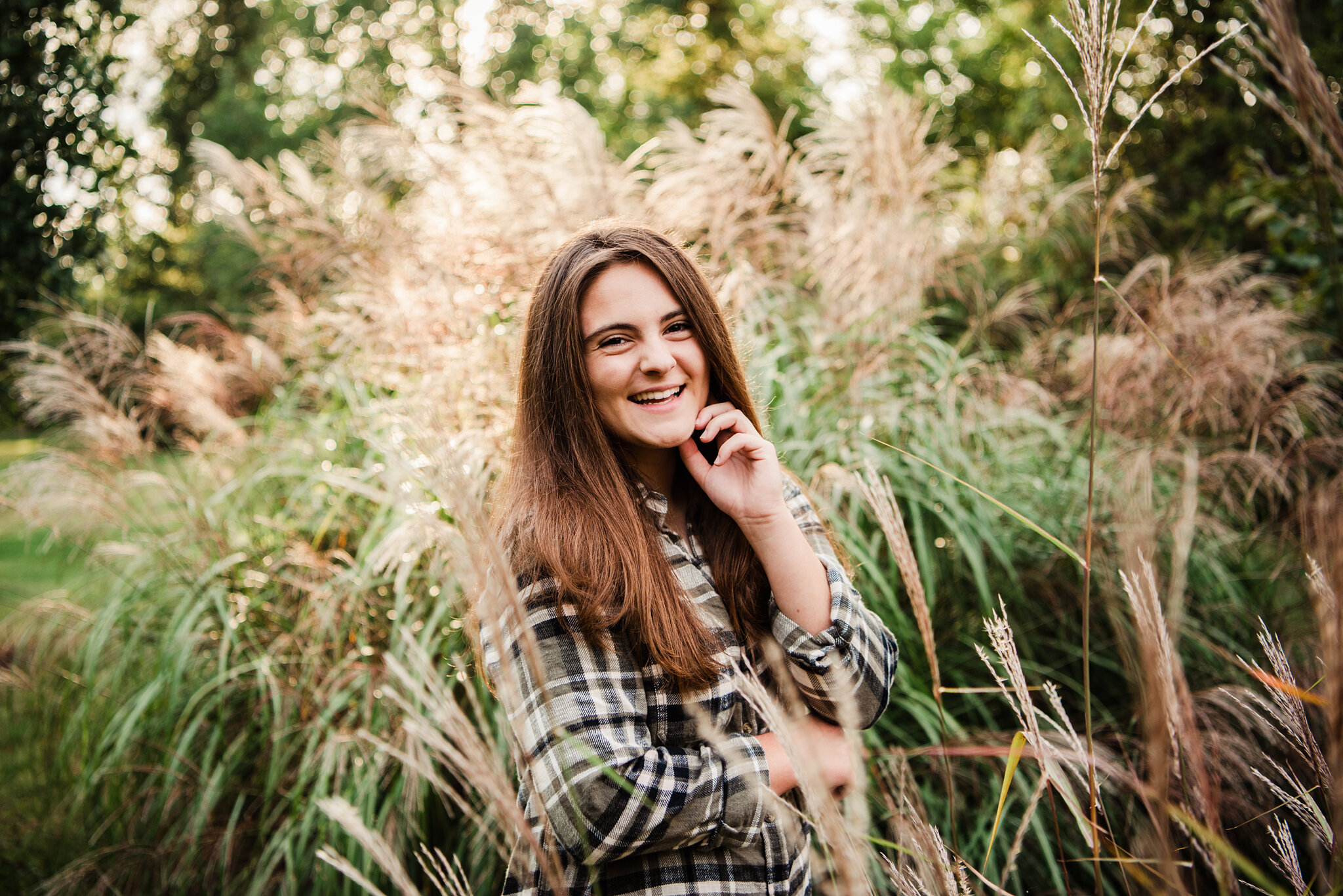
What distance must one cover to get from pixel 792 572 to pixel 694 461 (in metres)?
0.32

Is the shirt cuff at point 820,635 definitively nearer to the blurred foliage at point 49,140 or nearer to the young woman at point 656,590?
the young woman at point 656,590

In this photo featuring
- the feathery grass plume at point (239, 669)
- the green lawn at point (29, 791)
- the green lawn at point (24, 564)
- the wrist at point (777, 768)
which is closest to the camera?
the wrist at point (777, 768)

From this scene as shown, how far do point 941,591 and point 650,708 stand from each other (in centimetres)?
154

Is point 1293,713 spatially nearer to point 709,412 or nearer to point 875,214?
point 709,412

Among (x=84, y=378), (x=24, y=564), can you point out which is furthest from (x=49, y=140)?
(x=24, y=564)

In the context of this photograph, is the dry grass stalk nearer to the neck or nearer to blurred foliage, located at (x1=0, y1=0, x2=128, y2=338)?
the neck

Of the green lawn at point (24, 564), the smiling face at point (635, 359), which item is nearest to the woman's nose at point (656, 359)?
the smiling face at point (635, 359)

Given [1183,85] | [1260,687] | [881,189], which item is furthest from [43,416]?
[1183,85]

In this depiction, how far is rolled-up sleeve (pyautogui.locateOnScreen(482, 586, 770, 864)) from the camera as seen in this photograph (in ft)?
3.83

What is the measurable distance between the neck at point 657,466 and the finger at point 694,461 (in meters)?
0.06

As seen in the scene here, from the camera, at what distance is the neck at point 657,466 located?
165 centimetres

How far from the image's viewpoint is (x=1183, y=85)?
572cm

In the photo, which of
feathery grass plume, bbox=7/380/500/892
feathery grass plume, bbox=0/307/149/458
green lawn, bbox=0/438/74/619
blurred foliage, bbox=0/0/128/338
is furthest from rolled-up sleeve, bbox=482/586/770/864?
green lawn, bbox=0/438/74/619

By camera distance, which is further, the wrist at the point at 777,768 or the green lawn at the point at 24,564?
the green lawn at the point at 24,564
